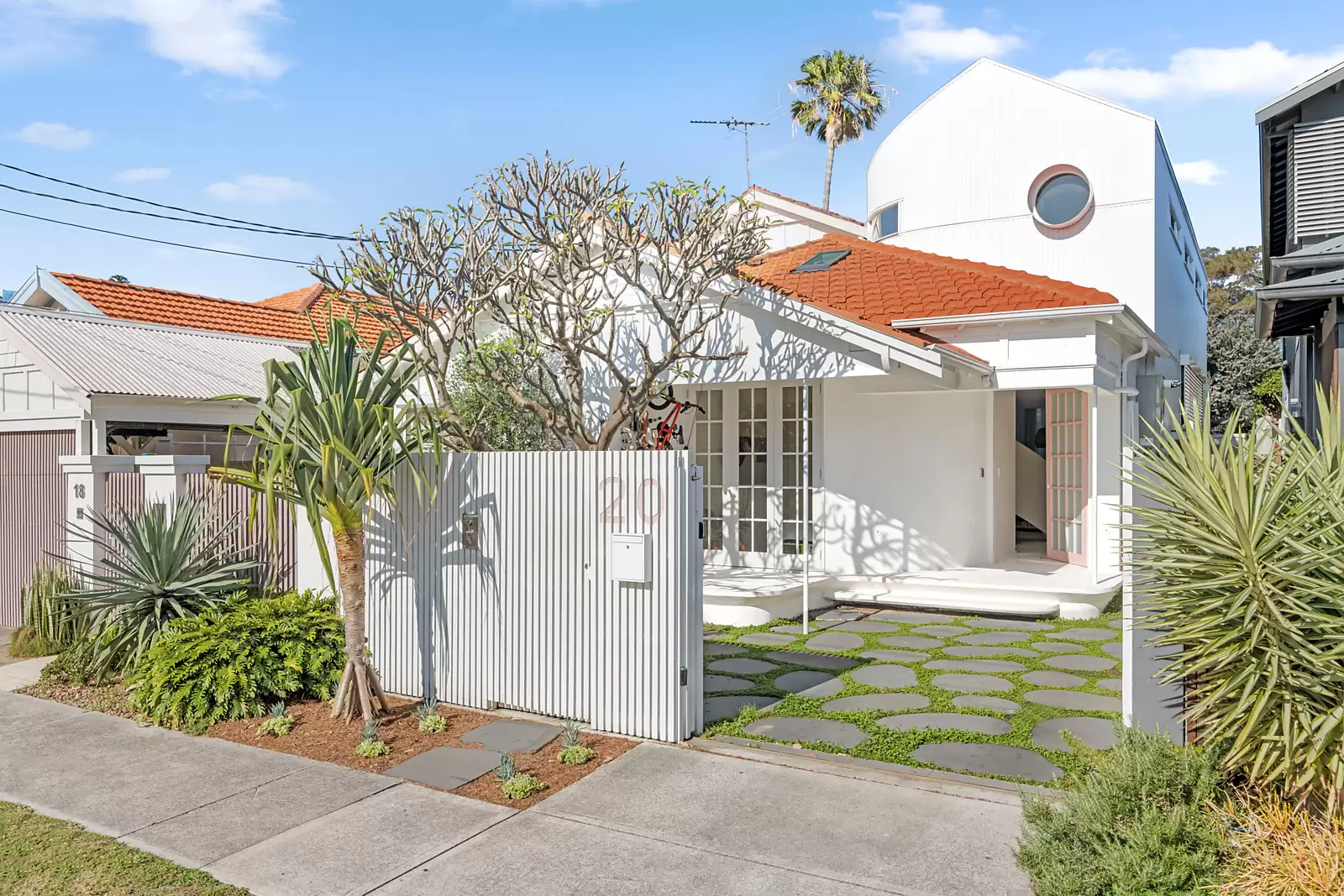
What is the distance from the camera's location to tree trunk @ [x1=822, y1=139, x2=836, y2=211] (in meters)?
32.7

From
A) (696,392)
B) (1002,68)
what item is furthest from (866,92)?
(696,392)

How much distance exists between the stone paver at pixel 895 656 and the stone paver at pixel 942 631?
87cm

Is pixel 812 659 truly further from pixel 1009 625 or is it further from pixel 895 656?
pixel 1009 625

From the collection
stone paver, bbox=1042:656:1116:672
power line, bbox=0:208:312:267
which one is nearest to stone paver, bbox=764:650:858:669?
stone paver, bbox=1042:656:1116:672

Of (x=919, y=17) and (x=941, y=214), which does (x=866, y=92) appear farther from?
Answer: (x=941, y=214)

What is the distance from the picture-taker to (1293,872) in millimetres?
3217

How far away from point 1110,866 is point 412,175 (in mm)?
20519

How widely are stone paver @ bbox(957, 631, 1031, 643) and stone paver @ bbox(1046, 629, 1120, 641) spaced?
275mm

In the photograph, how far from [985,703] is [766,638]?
2.73 m

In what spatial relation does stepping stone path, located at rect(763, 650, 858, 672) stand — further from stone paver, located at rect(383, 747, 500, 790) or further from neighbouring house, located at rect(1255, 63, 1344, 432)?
neighbouring house, located at rect(1255, 63, 1344, 432)

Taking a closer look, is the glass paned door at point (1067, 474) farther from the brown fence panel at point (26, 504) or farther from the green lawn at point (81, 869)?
the brown fence panel at point (26, 504)

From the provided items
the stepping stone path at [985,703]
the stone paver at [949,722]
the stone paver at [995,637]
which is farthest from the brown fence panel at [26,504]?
the stone paver at [995,637]

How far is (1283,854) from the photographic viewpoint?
3373 mm

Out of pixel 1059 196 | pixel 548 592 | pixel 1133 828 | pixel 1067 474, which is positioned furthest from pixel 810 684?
pixel 1059 196
